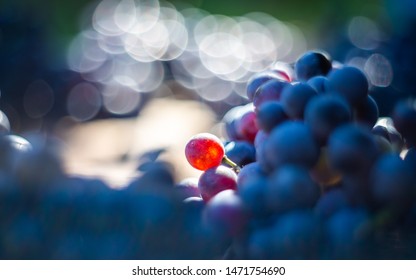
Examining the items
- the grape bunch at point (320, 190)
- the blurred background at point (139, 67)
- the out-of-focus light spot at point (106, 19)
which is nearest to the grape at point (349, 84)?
the grape bunch at point (320, 190)

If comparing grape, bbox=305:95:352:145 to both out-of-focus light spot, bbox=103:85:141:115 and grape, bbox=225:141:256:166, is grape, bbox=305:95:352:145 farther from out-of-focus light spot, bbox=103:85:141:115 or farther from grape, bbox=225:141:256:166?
out-of-focus light spot, bbox=103:85:141:115

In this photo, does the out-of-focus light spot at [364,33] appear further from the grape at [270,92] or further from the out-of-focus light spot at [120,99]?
the grape at [270,92]

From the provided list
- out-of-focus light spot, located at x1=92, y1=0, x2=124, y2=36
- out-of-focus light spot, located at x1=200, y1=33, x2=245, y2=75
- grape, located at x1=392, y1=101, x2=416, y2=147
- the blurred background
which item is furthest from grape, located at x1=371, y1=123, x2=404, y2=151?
out-of-focus light spot, located at x1=92, y1=0, x2=124, y2=36

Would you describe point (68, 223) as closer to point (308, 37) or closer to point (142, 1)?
point (142, 1)

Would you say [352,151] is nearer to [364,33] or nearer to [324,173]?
[324,173]

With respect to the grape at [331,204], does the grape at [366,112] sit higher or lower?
higher

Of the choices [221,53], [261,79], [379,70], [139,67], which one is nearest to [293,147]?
[261,79]

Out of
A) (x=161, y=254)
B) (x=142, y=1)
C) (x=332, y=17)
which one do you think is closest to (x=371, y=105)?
(x=161, y=254)
